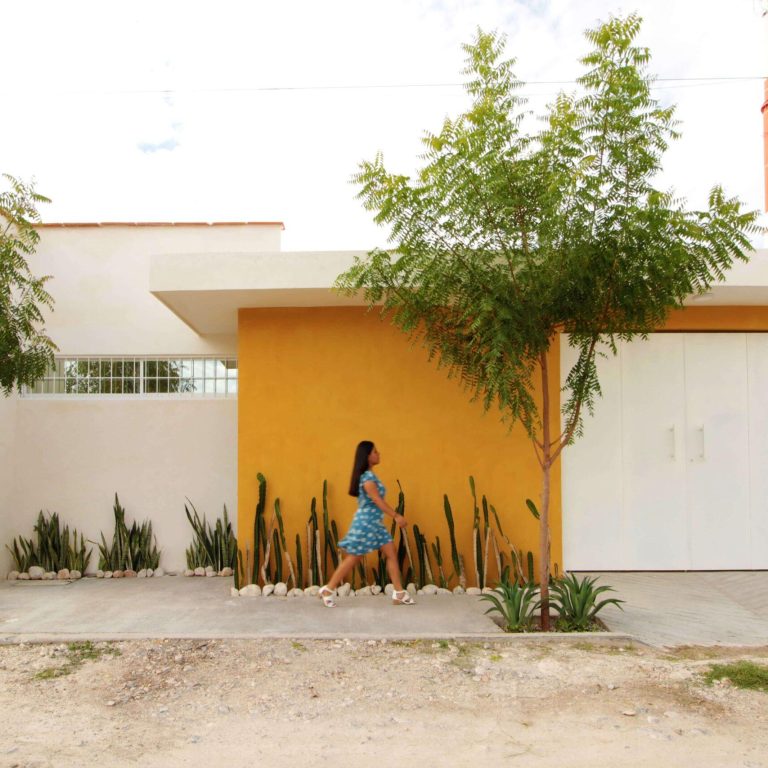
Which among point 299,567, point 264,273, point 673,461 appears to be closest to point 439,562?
point 299,567

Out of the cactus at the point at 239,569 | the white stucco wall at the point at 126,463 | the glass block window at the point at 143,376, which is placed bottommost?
the cactus at the point at 239,569

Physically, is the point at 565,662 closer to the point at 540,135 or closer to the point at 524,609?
the point at 524,609

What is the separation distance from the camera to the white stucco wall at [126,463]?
839 cm

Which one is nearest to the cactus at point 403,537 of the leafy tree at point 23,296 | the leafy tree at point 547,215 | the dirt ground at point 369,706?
the dirt ground at point 369,706

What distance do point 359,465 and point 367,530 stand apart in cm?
54

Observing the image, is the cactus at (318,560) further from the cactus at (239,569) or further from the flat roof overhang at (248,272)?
the flat roof overhang at (248,272)

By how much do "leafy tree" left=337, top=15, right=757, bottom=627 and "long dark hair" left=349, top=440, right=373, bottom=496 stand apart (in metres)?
1.36

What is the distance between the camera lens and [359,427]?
6996 mm

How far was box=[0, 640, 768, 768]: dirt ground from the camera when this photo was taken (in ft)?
11.6

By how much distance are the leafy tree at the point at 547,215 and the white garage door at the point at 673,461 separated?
2.07m

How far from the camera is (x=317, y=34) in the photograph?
980cm

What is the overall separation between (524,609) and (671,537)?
7.84ft

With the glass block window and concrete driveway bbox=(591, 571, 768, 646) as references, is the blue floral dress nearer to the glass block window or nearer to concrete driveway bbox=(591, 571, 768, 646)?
concrete driveway bbox=(591, 571, 768, 646)

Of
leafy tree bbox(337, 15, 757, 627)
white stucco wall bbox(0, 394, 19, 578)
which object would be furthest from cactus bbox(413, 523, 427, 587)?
white stucco wall bbox(0, 394, 19, 578)
